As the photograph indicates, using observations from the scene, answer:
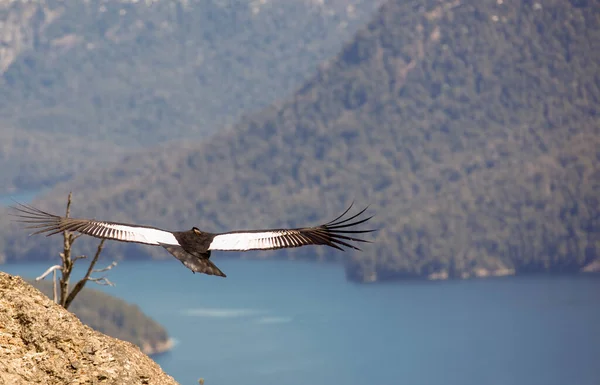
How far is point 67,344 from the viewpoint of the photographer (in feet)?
36.2

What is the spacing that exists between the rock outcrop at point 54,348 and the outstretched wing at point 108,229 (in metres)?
0.93

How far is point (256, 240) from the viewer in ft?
38.5

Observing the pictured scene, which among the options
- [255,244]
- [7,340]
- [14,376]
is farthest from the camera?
[255,244]

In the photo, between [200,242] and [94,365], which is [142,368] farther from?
[200,242]

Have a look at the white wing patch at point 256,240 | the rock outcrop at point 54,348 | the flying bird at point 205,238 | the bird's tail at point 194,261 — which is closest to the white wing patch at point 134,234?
the flying bird at point 205,238

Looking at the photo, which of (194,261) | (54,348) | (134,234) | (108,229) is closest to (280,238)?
(194,261)

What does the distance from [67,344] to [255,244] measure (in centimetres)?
208

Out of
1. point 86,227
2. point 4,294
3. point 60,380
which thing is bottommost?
point 60,380

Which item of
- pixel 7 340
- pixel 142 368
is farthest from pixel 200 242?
pixel 7 340

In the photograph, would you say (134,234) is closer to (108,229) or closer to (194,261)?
(108,229)

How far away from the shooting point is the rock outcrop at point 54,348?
34.6 feet

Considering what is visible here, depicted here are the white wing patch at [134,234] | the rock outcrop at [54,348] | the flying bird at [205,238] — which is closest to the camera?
the rock outcrop at [54,348]

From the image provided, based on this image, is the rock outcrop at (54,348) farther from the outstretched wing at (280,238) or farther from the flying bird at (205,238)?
the outstretched wing at (280,238)

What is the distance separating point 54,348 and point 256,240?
2.28 m
